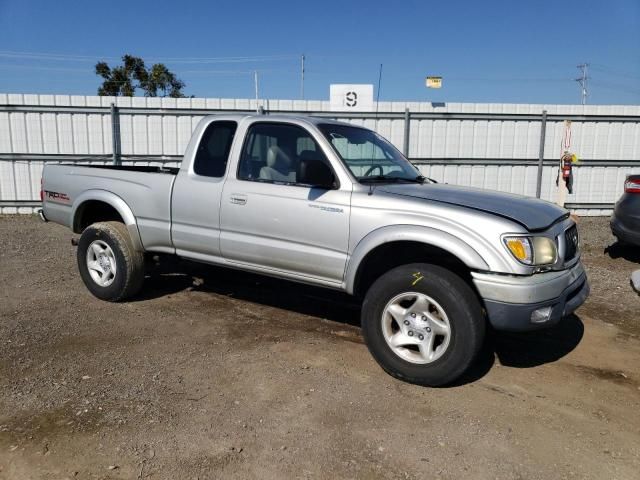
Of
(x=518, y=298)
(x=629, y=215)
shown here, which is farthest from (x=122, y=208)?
(x=629, y=215)

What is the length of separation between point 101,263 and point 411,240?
139 inches

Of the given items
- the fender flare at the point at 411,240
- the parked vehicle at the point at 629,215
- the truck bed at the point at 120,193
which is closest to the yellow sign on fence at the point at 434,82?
the parked vehicle at the point at 629,215

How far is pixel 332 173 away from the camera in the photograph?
14.0ft

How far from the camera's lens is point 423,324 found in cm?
381

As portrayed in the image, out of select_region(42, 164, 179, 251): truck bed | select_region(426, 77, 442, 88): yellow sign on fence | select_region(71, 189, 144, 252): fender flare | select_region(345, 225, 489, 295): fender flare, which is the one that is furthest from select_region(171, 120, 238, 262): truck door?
select_region(426, 77, 442, 88): yellow sign on fence

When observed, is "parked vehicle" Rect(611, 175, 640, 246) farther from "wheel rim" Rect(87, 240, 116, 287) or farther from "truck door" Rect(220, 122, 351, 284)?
"wheel rim" Rect(87, 240, 116, 287)

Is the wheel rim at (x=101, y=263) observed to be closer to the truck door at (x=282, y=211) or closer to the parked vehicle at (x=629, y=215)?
the truck door at (x=282, y=211)

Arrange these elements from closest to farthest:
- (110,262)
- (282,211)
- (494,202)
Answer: (494,202)
(282,211)
(110,262)

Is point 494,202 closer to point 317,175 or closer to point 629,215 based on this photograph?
point 317,175

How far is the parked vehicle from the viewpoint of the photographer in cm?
725

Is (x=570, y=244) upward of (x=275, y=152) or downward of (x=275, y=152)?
downward

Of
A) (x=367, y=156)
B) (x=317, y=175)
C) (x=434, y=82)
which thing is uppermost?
(x=434, y=82)

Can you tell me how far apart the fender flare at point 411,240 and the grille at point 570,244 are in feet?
2.75

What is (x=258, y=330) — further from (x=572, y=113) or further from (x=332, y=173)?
(x=572, y=113)
